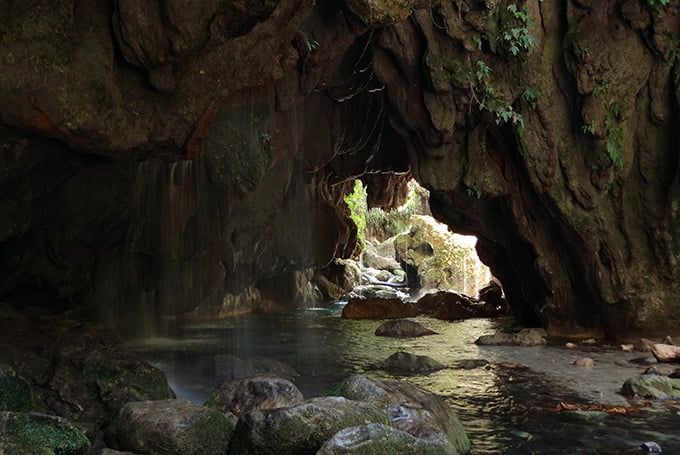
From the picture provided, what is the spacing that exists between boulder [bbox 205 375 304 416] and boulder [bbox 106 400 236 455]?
2.33 feet

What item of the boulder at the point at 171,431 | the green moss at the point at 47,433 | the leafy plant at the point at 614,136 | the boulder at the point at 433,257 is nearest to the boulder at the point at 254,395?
the boulder at the point at 171,431

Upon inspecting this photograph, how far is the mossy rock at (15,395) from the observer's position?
17.9ft

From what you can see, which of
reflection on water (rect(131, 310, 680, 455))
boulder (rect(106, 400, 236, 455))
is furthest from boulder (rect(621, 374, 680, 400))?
boulder (rect(106, 400, 236, 455))

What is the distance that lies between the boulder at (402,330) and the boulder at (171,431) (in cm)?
912

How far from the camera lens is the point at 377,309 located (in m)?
19.1

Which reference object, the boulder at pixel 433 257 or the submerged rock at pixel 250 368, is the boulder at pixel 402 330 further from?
the boulder at pixel 433 257

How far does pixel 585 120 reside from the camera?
1154cm

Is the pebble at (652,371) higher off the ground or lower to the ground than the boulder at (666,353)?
lower

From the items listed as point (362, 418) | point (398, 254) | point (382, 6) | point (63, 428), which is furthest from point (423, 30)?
point (398, 254)

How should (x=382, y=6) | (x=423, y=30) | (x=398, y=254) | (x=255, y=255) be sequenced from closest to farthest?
(x=382, y=6)
(x=423, y=30)
(x=255, y=255)
(x=398, y=254)

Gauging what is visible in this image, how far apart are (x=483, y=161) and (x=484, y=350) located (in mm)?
3862

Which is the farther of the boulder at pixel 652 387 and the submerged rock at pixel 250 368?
the submerged rock at pixel 250 368

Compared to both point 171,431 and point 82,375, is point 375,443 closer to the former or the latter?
point 171,431

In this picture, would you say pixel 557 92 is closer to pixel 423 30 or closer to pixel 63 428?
pixel 423 30
